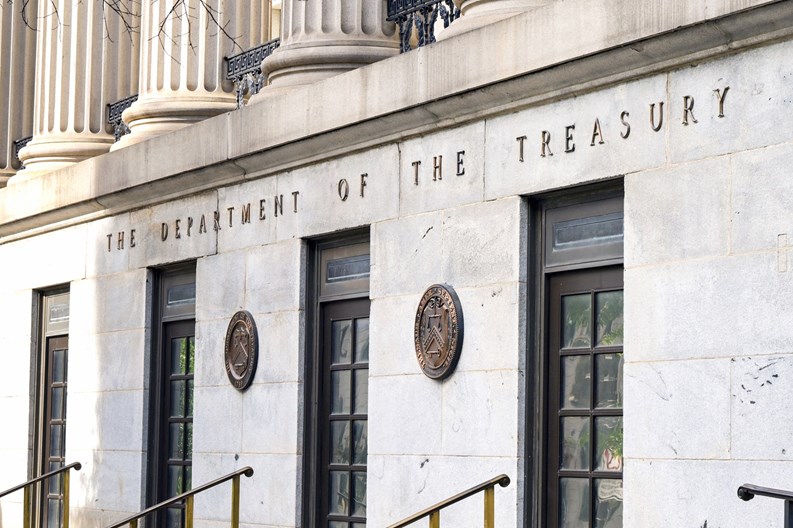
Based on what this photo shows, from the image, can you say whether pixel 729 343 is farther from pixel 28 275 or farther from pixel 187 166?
pixel 28 275

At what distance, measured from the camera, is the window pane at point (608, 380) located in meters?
11.7

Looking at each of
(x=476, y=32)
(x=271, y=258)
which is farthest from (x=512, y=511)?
(x=271, y=258)

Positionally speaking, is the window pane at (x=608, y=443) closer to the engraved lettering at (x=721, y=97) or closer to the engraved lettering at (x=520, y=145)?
the engraved lettering at (x=520, y=145)

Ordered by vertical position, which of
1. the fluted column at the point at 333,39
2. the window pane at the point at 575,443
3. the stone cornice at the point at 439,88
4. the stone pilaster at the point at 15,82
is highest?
the stone pilaster at the point at 15,82

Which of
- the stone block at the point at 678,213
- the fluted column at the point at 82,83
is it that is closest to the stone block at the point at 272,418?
the stone block at the point at 678,213

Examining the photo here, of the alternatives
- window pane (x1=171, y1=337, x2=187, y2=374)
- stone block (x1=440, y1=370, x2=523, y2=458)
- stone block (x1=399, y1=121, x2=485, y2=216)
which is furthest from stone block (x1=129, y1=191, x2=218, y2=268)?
stone block (x1=440, y1=370, x2=523, y2=458)

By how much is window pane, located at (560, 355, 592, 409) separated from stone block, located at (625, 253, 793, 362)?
0.82 meters

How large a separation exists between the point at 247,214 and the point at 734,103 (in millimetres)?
6951

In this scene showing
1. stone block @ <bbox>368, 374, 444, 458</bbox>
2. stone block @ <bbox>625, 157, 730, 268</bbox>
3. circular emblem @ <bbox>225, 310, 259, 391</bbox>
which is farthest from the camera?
circular emblem @ <bbox>225, 310, 259, 391</bbox>

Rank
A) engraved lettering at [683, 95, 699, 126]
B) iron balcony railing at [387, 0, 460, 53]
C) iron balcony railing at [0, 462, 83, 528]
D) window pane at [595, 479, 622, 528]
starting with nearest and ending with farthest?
engraved lettering at [683, 95, 699, 126] → window pane at [595, 479, 622, 528] → iron balcony railing at [387, 0, 460, 53] → iron balcony railing at [0, 462, 83, 528]

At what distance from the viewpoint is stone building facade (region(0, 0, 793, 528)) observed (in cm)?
1046

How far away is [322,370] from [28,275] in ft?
24.9

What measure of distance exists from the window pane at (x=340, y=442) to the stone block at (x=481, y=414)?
6.76 ft

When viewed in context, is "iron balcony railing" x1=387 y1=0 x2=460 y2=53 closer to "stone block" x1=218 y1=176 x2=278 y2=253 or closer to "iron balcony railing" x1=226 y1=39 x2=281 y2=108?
"stone block" x1=218 y1=176 x2=278 y2=253
